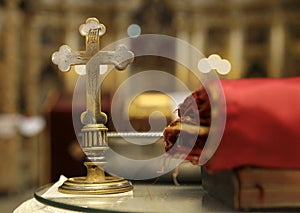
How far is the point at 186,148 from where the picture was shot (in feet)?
3.02

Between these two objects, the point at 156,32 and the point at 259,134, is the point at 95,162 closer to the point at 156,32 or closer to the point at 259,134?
the point at 259,134

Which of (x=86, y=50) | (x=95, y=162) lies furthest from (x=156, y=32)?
(x=95, y=162)

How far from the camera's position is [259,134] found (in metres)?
0.80

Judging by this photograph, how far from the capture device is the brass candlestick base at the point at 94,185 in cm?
101

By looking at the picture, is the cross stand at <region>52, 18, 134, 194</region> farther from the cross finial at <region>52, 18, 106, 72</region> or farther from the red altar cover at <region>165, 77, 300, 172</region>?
the red altar cover at <region>165, 77, 300, 172</region>

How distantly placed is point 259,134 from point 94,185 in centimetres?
38

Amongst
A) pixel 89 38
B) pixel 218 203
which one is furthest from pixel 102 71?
pixel 218 203

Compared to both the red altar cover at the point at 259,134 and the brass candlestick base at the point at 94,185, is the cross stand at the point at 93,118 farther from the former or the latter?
the red altar cover at the point at 259,134

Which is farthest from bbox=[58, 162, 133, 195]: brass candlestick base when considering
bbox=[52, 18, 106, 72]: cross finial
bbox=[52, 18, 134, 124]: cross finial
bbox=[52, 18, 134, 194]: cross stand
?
bbox=[52, 18, 106, 72]: cross finial

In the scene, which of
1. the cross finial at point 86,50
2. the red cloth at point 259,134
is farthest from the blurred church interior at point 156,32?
the red cloth at point 259,134

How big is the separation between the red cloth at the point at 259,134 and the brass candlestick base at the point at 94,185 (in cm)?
28

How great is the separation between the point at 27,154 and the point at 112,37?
5.05 feet

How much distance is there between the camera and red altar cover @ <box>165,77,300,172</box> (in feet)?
2.63

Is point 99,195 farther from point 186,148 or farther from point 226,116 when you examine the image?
point 226,116
